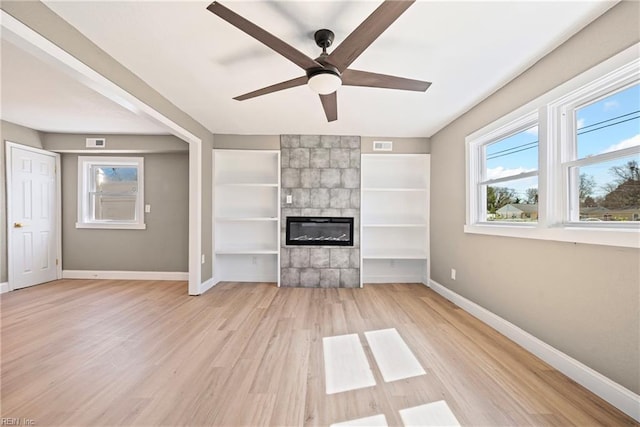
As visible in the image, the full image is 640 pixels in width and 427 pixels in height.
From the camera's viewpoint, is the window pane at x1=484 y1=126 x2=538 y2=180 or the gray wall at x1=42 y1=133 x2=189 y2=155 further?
the gray wall at x1=42 y1=133 x2=189 y2=155

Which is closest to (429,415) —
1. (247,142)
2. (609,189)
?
(609,189)

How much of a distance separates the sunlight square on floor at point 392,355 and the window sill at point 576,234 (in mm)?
1382

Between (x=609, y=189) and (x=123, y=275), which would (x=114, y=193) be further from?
(x=609, y=189)

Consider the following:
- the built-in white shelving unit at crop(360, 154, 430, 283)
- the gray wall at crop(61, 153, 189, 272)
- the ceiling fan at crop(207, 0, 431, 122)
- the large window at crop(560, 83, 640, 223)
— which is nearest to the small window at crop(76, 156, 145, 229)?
the gray wall at crop(61, 153, 189, 272)

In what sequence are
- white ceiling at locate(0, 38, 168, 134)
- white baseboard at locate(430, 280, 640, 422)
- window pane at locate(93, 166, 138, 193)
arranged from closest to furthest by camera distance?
1. white baseboard at locate(430, 280, 640, 422)
2. white ceiling at locate(0, 38, 168, 134)
3. window pane at locate(93, 166, 138, 193)

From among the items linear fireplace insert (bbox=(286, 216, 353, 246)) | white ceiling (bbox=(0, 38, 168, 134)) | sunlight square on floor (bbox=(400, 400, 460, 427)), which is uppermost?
white ceiling (bbox=(0, 38, 168, 134))

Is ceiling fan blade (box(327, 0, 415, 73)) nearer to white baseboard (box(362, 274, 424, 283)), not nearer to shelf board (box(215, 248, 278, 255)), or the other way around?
shelf board (box(215, 248, 278, 255))

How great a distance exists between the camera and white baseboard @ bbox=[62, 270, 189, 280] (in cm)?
466

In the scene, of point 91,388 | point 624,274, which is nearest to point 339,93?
point 624,274

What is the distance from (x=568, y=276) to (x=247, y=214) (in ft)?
13.3

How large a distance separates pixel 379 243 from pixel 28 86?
188 inches

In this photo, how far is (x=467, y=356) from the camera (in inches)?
85.2

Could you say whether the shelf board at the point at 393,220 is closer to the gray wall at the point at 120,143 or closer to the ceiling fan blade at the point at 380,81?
the ceiling fan blade at the point at 380,81

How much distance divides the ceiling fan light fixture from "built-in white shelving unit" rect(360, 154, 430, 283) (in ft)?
8.89
